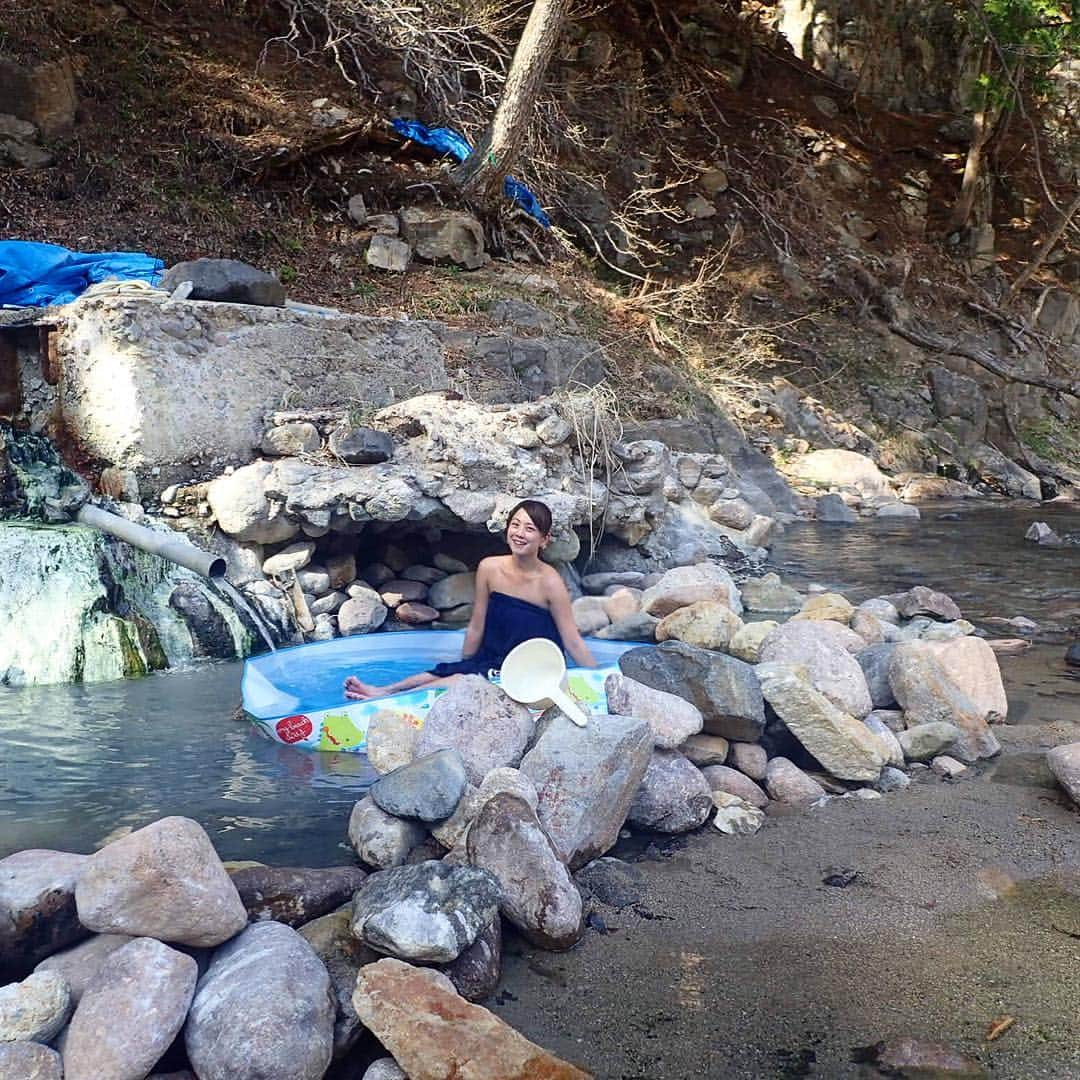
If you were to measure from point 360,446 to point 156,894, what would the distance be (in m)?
4.62

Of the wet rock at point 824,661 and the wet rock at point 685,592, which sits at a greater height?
the wet rock at point 824,661

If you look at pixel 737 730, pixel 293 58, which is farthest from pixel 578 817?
pixel 293 58

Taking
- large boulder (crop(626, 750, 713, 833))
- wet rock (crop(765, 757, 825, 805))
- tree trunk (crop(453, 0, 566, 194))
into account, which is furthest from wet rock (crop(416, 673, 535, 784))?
tree trunk (crop(453, 0, 566, 194))

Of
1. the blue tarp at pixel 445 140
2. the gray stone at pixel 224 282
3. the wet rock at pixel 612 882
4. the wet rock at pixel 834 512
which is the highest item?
the blue tarp at pixel 445 140

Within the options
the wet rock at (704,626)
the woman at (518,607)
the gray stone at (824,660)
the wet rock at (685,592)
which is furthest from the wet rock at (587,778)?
the wet rock at (685,592)

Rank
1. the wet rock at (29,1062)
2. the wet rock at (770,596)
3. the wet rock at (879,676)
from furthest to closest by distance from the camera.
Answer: the wet rock at (770,596) → the wet rock at (879,676) → the wet rock at (29,1062)

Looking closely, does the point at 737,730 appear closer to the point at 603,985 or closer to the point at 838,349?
the point at 603,985

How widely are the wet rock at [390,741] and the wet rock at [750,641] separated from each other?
5.86 feet

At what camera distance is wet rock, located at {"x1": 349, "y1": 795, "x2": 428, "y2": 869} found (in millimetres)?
3164

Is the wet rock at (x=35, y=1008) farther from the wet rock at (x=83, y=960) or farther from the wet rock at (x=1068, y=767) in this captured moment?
the wet rock at (x=1068, y=767)

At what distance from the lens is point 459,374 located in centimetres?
879

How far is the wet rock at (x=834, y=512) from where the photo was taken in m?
12.0

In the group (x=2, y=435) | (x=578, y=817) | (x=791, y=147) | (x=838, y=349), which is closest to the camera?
(x=578, y=817)

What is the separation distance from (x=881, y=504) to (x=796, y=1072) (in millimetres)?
11414
